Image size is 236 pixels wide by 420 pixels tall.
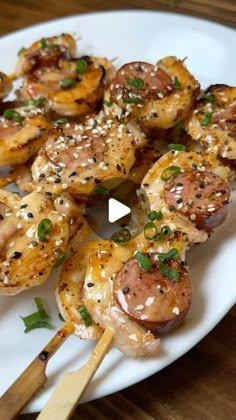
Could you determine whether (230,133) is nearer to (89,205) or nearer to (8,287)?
Result: (89,205)

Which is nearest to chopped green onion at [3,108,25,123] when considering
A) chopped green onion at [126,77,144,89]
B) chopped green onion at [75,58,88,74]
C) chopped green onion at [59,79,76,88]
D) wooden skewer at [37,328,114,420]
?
chopped green onion at [59,79,76,88]

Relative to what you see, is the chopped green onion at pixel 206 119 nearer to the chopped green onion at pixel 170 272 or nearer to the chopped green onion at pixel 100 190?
the chopped green onion at pixel 100 190

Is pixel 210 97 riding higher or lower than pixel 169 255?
higher

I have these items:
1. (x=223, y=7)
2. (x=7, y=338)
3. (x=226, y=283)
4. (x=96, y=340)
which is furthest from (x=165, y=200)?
(x=223, y=7)

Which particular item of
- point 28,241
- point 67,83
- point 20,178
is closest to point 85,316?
point 28,241

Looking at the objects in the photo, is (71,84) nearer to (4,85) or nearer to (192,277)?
(4,85)

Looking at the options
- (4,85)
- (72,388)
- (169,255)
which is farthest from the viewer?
(4,85)

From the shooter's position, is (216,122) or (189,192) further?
(216,122)
